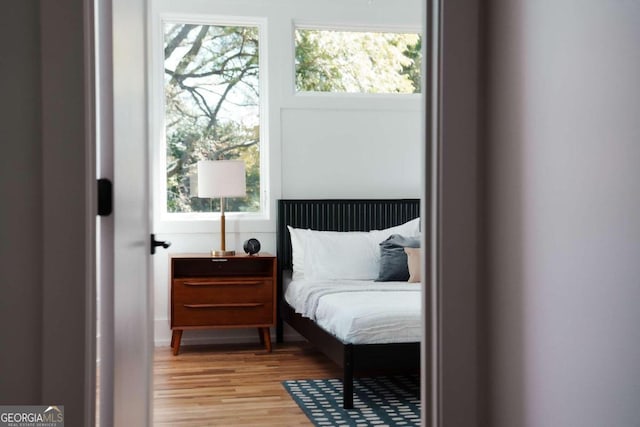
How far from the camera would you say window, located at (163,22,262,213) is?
638 centimetres

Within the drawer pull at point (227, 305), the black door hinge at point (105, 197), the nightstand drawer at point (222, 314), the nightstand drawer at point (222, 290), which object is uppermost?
the black door hinge at point (105, 197)

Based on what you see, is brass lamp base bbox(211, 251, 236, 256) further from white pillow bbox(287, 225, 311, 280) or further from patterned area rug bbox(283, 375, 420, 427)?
patterned area rug bbox(283, 375, 420, 427)

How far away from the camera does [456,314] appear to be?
186 cm

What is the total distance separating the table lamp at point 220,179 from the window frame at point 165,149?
0.43 metres

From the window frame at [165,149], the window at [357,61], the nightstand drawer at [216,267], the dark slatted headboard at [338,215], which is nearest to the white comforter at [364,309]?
the nightstand drawer at [216,267]

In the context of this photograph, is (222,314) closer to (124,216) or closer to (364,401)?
(364,401)

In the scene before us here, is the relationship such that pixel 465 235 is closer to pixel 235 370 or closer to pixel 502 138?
pixel 502 138

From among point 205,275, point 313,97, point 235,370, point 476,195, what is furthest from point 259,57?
point 476,195

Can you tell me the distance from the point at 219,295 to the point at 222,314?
15 centimetres

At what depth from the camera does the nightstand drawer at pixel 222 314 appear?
5.80m

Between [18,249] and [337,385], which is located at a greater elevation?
[18,249]

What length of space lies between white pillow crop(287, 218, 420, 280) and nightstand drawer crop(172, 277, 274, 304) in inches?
10.7

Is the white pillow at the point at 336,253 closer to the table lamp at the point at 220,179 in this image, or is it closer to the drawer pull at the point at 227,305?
the drawer pull at the point at 227,305

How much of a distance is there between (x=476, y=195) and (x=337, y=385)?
3.16m
